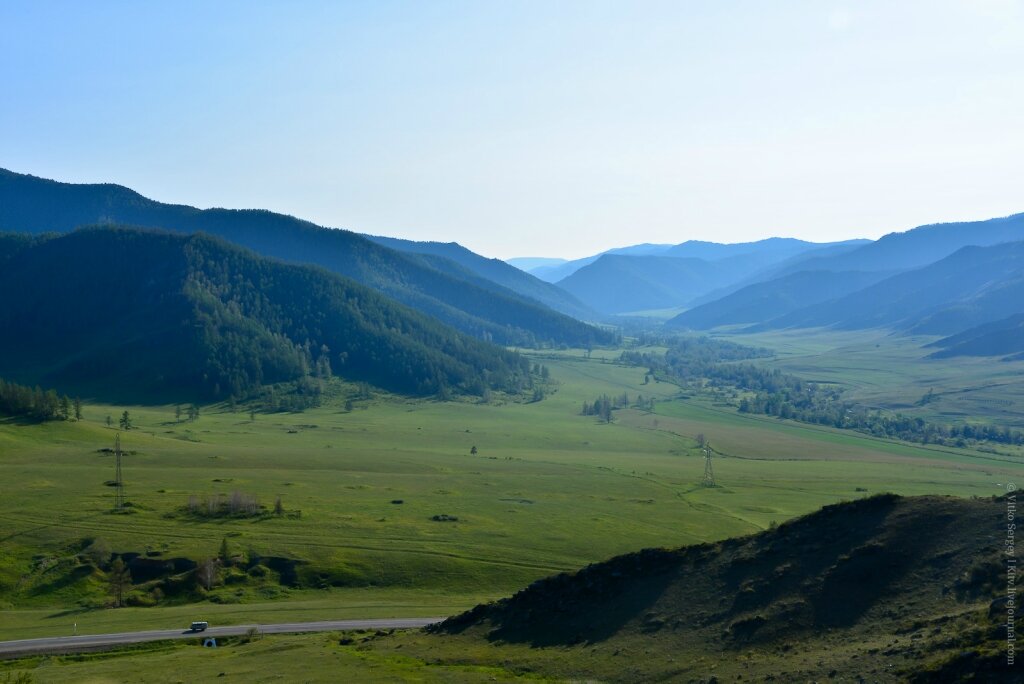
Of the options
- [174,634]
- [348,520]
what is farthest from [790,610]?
[348,520]

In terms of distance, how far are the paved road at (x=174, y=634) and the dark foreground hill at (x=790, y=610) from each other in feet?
35.4

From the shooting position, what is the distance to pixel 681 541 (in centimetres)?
13025

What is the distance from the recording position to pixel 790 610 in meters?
58.1

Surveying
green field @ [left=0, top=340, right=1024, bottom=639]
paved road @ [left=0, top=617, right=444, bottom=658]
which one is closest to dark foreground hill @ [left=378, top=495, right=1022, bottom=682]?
paved road @ [left=0, top=617, right=444, bottom=658]

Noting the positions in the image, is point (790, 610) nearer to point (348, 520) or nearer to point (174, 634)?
point (174, 634)

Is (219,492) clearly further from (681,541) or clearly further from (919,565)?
(919,565)

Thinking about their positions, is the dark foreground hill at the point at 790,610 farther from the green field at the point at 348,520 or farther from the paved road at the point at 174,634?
the green field at the point at 348,520

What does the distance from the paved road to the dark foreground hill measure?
10.8 metres

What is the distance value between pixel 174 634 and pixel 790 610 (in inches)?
2489

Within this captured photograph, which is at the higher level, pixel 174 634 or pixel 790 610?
pixel 790 610

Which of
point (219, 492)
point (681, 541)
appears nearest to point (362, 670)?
point (681, 541)

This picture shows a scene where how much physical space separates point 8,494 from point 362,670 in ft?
349

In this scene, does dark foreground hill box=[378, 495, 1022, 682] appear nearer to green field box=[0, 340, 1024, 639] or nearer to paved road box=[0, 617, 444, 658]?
paved road box=[0, 617, 444, 658]

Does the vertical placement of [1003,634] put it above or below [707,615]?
above
